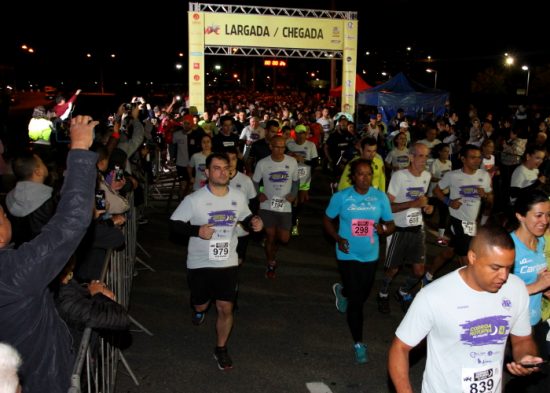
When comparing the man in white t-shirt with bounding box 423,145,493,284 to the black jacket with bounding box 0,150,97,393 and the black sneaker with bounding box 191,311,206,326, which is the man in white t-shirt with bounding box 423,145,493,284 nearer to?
the black sneaker with bounding box 191,311,206,326

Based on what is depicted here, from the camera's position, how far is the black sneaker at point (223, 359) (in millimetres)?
5496

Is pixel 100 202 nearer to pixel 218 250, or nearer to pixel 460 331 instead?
pixel 218 250

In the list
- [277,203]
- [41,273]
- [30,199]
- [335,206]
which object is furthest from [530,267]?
[277,203]

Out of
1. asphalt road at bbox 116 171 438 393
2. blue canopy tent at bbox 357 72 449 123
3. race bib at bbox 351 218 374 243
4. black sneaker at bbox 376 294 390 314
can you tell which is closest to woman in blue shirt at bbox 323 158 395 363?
race bib at bbox 351 218 374 243

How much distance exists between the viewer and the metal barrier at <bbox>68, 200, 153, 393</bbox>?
3.30 meters

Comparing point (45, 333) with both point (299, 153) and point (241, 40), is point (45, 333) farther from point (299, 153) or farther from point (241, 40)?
point (241, 40)

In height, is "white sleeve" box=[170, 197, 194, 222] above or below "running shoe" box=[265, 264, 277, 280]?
above

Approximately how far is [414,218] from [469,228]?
0.91 metres

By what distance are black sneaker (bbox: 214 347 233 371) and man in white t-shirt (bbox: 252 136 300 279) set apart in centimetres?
275

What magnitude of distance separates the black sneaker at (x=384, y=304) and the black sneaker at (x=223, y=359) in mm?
2233

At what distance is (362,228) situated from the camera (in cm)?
587

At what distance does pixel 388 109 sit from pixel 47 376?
2088cm

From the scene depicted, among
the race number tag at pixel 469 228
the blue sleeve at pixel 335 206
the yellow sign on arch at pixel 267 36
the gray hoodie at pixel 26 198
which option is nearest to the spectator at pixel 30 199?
the gray hoodie at pixel 26 198

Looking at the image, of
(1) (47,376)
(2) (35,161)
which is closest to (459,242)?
(2) (35,161)
